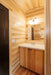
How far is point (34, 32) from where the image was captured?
7.30 ft

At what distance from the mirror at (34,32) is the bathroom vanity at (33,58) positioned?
716 mm

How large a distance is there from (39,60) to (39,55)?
0.16 metres

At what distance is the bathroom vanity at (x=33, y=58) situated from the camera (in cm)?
141

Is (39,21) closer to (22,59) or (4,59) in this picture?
(22,59)

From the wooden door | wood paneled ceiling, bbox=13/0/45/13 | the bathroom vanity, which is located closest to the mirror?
the bathroom vanity

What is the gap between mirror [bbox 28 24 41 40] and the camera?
212 centimetres

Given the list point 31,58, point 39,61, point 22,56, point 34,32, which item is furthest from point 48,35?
point 34,32

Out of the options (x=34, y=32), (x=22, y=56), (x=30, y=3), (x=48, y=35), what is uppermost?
(x=30, y=3)

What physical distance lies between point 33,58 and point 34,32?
1183mm

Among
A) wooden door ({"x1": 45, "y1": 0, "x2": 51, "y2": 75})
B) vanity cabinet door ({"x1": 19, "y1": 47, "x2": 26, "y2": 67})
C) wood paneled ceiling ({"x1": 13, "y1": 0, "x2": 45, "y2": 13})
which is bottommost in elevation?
vanity cabinet door ({"x1": 19, "y1": 47, "x2": 26, "y2": 67})

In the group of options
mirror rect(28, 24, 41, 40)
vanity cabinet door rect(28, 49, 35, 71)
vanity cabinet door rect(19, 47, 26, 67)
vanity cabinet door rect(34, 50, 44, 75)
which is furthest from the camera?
mirror rect(28, 24, 41, 40)

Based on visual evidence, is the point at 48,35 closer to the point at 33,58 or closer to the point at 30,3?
the point at 33,58

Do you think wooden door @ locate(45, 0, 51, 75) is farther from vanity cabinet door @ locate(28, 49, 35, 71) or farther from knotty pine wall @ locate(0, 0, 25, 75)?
knotty pine wall @ locate(0, 0, 25, 75)

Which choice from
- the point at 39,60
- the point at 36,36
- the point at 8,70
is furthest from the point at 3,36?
the point at 36,36
